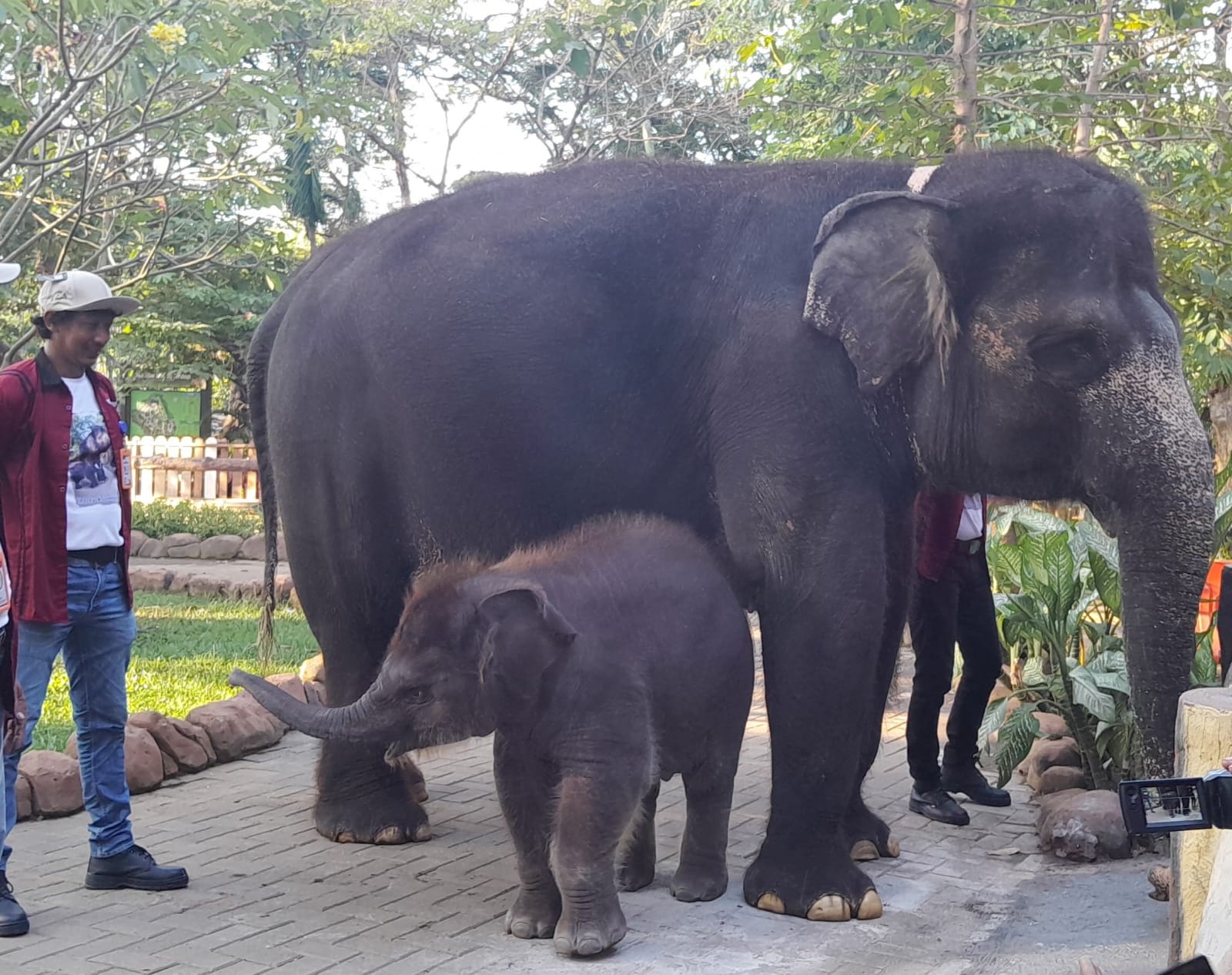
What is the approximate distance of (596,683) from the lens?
13.2 ft

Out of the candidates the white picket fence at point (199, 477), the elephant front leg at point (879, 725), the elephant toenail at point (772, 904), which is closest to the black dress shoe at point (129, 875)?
the elephant toenail at point (772, 904)

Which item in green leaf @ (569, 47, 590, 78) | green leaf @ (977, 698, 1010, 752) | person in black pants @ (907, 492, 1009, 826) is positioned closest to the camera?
person in black pants @ (907, 492, 1009, 826)

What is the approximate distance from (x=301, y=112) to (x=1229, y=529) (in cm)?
564

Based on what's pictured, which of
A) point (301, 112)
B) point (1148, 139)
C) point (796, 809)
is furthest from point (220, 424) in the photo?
point (796, 809)

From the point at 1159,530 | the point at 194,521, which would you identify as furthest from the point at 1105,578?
the point at 194,521

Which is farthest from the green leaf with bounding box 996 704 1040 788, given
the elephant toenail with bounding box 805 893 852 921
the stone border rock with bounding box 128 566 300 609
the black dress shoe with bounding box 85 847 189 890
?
the stone border rock with bounding box 128 566 300 609

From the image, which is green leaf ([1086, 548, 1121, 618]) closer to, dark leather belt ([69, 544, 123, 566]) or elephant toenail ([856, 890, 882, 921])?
elephant toenail ([856, 890, 882, 921])

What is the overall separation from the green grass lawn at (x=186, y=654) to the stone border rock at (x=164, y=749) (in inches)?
21.8

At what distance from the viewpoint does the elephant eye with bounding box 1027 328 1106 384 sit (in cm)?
418

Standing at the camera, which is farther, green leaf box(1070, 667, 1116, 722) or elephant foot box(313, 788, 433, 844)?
green leaf box(1070, 667, 1116, 722)

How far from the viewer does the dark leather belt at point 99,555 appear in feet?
14.3

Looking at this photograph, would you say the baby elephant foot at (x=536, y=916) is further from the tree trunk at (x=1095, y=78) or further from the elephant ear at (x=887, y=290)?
the tree trunk at (x=1095, y=78)

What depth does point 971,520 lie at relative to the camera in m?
5.51

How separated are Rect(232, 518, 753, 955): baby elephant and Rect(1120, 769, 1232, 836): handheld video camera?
2027mm
